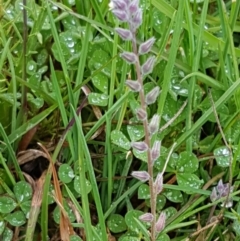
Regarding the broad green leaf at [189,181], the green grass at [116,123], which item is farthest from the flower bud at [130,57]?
the broad green leaf at [189,181]

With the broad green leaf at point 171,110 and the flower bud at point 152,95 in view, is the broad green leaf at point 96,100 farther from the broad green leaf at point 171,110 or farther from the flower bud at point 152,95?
the flower bud at point 152,95

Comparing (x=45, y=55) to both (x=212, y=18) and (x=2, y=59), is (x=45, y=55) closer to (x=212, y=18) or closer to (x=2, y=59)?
(x=2, y=59)

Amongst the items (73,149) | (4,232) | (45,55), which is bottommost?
(4,232)

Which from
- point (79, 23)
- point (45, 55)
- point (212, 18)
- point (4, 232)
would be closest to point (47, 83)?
point (45, 55)

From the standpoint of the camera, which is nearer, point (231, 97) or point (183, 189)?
point (183, 189)

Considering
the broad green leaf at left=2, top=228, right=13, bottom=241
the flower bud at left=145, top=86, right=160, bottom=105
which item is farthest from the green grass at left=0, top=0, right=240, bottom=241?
the flower bud at left=145, top=86, right=160, bottom=105

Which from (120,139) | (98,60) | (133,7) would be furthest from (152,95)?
(98,60)

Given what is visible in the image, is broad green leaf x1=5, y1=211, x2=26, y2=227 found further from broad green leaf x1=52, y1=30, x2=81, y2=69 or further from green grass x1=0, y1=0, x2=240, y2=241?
broad green leaf x1=52, y1=30, x2=81, y2=69
